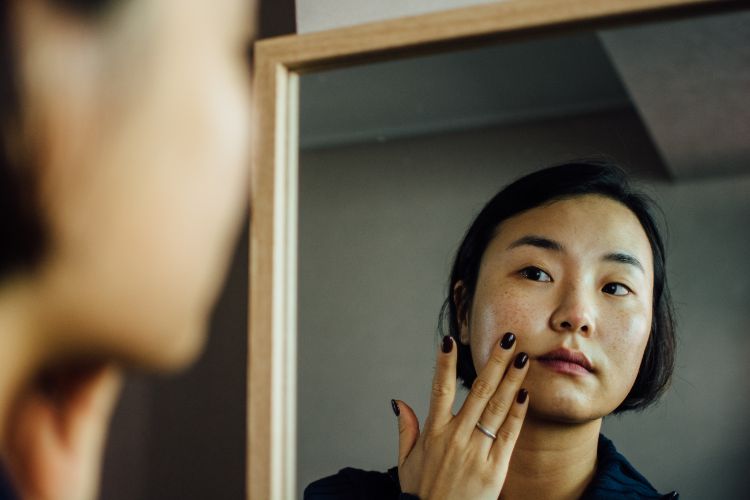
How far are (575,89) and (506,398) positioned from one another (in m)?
0.27

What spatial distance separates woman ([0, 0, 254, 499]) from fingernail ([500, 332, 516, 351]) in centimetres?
29

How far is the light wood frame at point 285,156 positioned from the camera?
710 millimetres

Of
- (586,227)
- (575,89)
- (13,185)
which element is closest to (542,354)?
(586,227)

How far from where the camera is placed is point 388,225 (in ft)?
2.41

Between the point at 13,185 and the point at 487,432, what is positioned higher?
the point at 13,185

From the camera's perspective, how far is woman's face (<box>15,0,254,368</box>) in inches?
30.6

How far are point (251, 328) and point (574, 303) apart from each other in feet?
0.98

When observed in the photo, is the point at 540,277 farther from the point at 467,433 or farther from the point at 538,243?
the point at 467,433

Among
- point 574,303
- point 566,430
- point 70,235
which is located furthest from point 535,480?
point 70,235

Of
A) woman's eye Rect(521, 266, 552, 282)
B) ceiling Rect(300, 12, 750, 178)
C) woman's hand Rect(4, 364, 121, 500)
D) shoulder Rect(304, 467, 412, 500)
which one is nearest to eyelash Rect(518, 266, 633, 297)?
woman's eye Rect(521, 266, 552, 282)

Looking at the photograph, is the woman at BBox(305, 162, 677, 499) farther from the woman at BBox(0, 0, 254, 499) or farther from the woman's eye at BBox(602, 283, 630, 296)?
the woman at BBox(0, 0, 254, 499)

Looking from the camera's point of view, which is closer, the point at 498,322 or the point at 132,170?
the point at 498,322

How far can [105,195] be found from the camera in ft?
2.57

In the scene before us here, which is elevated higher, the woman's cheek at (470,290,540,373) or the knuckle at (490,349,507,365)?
the woman's cheek at (470,290,540,373)
